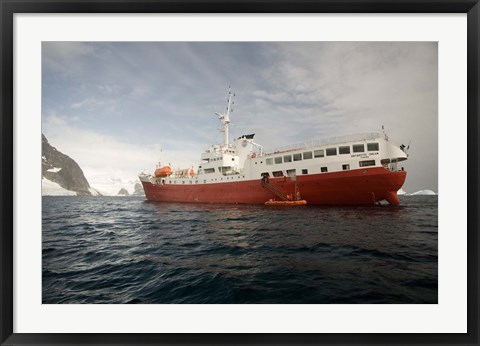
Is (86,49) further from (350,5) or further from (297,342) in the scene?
(297,342)

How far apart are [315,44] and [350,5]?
85cm

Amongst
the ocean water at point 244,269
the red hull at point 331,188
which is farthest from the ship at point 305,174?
the ocean water at point 244,269

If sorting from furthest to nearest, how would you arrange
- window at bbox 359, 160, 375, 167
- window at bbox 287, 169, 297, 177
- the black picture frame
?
window at bbox 287, 169, 297, 177 < window at bbox 359, 160, 375, 167 < the black picture frame

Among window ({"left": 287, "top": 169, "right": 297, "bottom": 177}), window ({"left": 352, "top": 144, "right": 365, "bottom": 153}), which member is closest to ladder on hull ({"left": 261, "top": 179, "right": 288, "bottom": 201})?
window ({"left": 287, "top": 169, "right": 297, "bottom": 177})

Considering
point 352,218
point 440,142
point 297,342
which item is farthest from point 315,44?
point 352,218

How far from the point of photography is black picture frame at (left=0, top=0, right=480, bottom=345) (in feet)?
7.28

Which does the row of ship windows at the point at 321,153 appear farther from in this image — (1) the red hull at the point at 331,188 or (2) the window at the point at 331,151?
(1) the red hull at the point at 331,188

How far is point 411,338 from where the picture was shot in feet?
7.32

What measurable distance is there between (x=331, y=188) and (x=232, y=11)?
12372 mm

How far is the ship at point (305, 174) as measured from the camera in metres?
11.7

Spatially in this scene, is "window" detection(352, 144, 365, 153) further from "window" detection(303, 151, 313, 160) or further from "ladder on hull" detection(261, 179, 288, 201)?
"ladder on hull" detection(261, 179, 288, 201)

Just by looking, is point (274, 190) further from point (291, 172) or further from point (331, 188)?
point (331, 188)

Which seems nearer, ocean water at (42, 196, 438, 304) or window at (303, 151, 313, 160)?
ocean water at (42, 196, 438, 304)

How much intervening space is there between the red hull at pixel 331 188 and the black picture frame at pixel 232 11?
1048 centimetres
